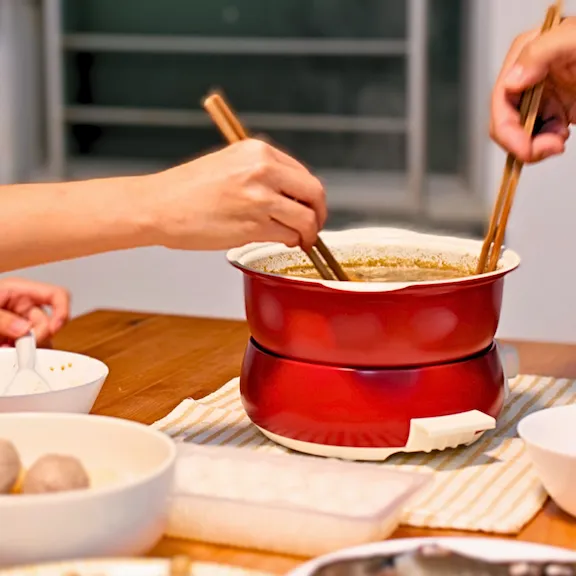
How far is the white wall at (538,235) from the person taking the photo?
9.74 ft

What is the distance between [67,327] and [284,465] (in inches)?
34.8

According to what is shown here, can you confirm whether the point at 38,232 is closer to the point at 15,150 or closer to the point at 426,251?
the point at 426,251

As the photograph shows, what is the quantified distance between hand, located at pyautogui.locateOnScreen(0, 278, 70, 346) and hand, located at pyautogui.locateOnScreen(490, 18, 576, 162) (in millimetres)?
670

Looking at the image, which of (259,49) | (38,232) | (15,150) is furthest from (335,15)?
(38,232)

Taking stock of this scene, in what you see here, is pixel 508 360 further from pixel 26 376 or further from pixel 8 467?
pixel 8 467

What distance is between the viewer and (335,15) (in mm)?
3424

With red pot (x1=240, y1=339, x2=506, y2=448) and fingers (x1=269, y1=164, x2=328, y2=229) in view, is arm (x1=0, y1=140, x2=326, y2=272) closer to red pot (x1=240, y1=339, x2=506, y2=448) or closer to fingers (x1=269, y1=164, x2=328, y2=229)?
fingers (x1=269, y1=164, x2=328, y2=229)

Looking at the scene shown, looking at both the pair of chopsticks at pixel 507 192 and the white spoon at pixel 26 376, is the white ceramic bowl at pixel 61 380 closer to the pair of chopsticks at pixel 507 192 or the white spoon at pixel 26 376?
the white spoon at pixel 26 376

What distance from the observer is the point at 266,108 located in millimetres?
3654

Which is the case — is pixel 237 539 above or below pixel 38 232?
below

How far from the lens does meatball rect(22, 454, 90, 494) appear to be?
0.84m

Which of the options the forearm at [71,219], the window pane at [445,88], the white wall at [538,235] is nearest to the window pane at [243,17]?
the window pane at [445,88]

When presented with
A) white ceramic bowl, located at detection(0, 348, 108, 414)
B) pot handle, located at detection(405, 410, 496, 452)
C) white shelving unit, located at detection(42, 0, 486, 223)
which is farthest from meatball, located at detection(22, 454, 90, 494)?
white shelving unit, located at detection(42, 0, 486, 223)

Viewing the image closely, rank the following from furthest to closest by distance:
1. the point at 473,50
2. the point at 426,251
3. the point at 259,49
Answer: the point at 259,49 → the point at 473,50 → the point at 426,251
